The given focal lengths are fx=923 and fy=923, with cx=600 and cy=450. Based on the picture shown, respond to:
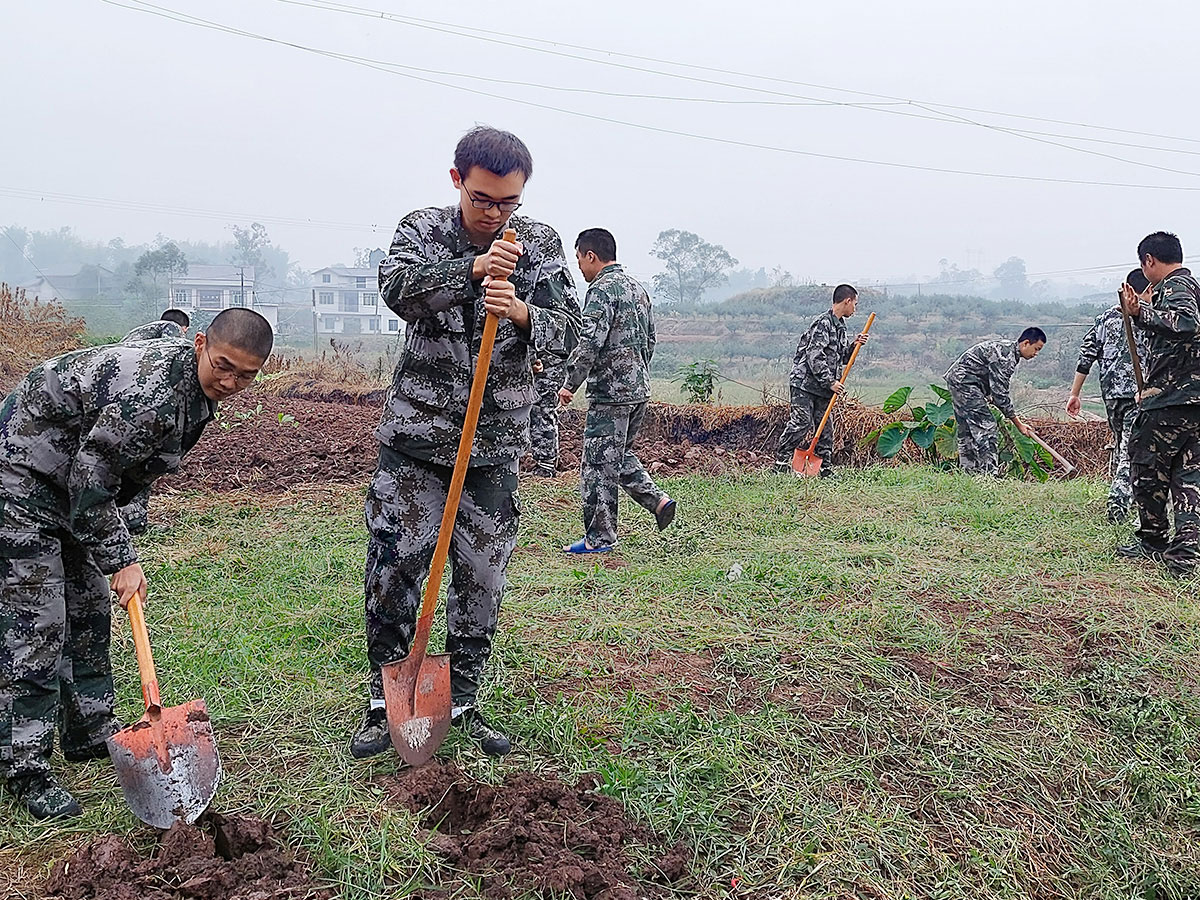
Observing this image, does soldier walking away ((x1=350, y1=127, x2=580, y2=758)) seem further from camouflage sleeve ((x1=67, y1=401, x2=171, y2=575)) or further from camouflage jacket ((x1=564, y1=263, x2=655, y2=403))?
camouflage jacket ((x1=564, y1=263, x2=655, y2=403))

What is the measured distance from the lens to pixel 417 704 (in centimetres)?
283

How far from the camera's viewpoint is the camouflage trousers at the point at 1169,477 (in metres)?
5.24

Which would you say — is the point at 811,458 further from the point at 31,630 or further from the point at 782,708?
the point at 31,630

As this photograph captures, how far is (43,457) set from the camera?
2.57 meters

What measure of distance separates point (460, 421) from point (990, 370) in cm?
767

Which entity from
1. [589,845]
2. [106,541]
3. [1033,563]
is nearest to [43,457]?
[106,541]

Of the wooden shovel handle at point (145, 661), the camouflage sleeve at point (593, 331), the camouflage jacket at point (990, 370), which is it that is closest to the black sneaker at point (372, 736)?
the wooden shovel handle at point (145, 661)

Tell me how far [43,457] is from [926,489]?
692cm

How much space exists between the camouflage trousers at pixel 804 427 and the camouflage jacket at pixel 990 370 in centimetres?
138

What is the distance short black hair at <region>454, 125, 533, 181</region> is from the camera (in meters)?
2.63

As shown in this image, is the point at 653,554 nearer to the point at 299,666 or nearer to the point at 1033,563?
the point at 1033,563

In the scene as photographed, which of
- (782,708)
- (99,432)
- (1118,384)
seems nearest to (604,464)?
(782,708)

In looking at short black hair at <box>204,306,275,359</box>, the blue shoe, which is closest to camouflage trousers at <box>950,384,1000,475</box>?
the blue shoe

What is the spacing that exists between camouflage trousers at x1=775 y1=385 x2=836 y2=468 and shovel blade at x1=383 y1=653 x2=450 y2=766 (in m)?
6.53
